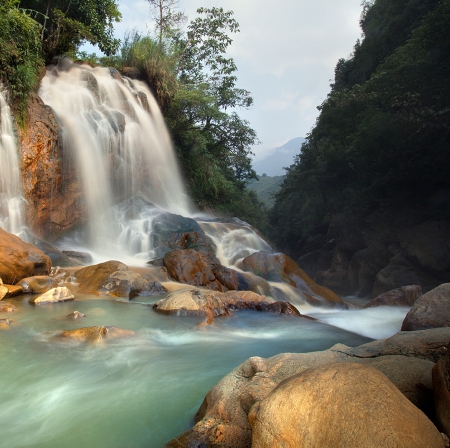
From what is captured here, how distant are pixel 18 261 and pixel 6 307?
1627 millimetres

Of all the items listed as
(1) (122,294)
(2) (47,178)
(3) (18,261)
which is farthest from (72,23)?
(1) (122,294)

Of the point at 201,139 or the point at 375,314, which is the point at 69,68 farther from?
the point at 375,314

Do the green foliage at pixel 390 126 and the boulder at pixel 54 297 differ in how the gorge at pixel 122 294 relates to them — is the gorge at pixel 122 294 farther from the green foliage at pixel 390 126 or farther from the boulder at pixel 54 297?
the green foliage at pixel 390 126

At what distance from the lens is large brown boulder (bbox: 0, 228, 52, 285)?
23.7 ft

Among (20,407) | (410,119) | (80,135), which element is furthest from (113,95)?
(20,407)

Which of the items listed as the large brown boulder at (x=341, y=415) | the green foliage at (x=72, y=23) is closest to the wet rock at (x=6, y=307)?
the large brown boulder at (x=341, y=415)

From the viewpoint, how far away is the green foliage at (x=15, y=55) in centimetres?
1111

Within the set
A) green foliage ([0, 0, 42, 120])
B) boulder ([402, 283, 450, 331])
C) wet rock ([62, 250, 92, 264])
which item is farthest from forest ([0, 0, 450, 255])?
boulder ([402, 283, 450, 331])

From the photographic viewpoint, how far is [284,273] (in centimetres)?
1192

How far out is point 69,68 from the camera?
1653cm

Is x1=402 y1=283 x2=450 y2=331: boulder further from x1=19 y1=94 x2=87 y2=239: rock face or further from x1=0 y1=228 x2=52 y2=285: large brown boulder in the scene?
x1=19 y1=94 x2=87 y2=239: rock face

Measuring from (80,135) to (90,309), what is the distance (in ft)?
29.8

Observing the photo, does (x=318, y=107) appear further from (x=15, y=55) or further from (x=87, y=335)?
(x=87, y=335)

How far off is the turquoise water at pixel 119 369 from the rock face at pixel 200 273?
2.88m
